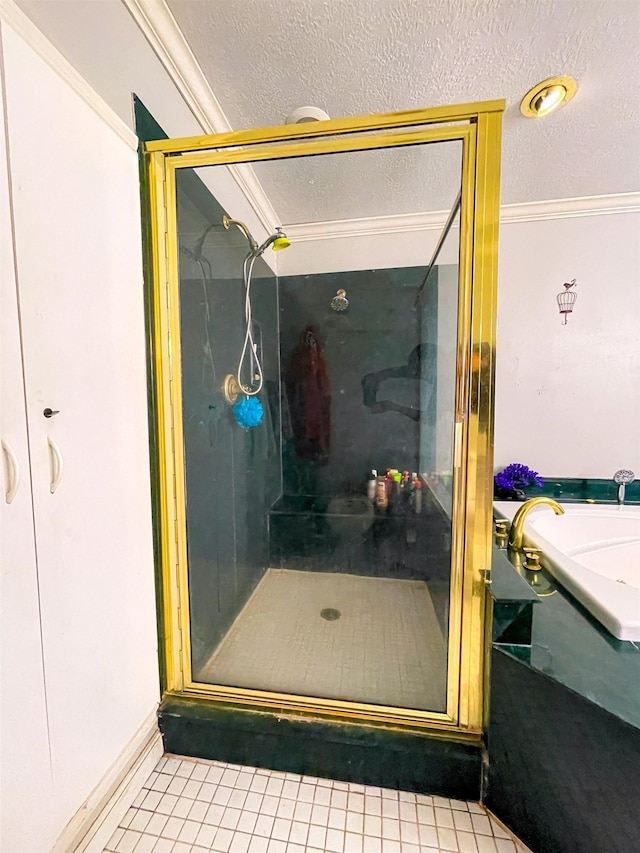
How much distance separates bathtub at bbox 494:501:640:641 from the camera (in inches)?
40.9

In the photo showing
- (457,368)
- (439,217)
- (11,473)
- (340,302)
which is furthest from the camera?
(340,302)

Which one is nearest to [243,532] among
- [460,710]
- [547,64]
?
[460,710]

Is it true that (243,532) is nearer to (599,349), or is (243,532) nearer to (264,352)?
(264,352)

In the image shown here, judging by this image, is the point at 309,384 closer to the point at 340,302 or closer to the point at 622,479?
the point at 340,302

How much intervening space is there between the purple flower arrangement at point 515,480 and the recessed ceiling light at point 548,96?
5.23 feet

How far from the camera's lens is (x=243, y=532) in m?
1.77

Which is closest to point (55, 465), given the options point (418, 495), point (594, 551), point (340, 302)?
point (418, 495)

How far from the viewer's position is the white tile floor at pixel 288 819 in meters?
0.91

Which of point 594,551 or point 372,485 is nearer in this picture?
point 594,551

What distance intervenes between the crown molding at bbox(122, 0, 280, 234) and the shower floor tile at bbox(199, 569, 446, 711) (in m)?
1.89

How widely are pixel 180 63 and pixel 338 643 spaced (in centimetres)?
204

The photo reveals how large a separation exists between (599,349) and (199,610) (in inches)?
93.1

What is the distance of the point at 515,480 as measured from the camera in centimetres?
208

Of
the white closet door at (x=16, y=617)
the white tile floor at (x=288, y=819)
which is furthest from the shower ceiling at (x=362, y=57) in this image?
the white tile floor at (x=288, y=819)
